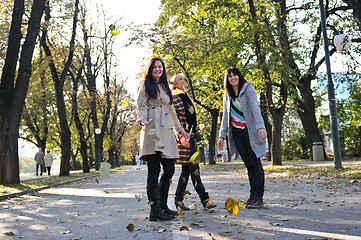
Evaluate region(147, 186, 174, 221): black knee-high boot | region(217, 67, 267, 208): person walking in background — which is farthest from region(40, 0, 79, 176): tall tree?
region(147, 186, 174, 221): black knee-high boot

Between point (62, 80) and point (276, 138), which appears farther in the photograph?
point (62, 80)

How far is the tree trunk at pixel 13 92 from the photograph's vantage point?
12.8 meters

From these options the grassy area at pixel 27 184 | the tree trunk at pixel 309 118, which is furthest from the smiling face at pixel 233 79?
the tree trunk at pixel 309 118

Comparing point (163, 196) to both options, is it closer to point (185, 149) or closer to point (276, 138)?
point (185, 149)

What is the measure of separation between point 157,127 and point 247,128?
57.2 inches

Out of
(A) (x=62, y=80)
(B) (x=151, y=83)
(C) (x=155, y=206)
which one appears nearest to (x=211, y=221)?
(C) (x=155, y=206)

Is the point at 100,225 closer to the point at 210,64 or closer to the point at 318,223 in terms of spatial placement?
the point at 318,223

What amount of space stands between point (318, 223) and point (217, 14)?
13049 mm

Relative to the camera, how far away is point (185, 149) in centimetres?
572

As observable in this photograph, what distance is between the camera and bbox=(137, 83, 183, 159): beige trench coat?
16.0ft

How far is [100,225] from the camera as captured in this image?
509cm

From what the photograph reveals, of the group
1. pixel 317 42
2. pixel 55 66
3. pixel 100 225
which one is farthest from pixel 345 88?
pixel 100 225

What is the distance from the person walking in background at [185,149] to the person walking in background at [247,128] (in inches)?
18.5

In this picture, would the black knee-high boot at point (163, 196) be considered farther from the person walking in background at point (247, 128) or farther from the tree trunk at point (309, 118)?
the tree trunk at point (309, 118)
